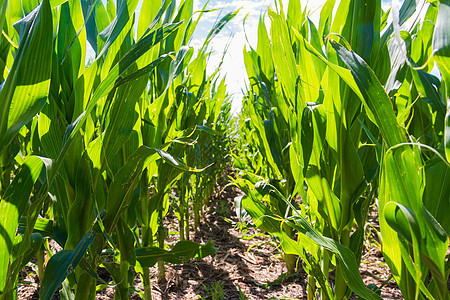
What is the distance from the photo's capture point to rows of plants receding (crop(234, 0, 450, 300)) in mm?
449

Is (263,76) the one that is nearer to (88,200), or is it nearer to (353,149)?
(353,149)

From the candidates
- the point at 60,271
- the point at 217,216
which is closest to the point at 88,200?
the point at 60,271

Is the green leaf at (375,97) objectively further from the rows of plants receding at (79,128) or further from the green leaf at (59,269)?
the green leaf at (59,269)

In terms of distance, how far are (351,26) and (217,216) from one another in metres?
2.25

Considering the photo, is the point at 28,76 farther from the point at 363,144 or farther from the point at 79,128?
the point at 363,144

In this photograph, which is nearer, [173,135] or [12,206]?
[12,206]

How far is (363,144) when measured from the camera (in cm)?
67

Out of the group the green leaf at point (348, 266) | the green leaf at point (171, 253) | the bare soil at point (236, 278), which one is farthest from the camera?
the bare soil at point (236, 278)

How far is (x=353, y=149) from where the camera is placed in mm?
692

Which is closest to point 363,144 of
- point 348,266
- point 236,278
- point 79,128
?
point 348,266

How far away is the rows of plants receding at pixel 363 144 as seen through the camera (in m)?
0.45

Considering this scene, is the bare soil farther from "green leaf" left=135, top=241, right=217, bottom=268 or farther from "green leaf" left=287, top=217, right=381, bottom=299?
"green leaf" left=287, top=217, right=381, bottom=299

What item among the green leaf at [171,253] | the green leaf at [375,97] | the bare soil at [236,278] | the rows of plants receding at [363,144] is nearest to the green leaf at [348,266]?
the rows of plants receding at [363,144]

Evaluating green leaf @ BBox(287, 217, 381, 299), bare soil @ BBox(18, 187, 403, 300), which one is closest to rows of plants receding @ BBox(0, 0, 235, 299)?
green leaf @ BBox(287, 217, 381, 299)
